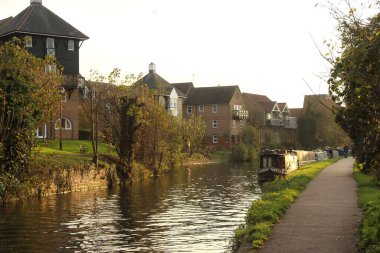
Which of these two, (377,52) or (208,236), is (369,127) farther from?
(208,236)

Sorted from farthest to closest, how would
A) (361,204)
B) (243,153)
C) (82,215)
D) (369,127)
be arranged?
(243,153)
(82,215)
(361,204)
(369,127)

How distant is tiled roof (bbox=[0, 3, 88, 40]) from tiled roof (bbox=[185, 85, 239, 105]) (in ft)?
138

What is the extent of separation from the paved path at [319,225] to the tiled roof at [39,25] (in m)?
35.3

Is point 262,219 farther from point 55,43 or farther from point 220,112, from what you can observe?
point 220,112

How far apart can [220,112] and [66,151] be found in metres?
50.5

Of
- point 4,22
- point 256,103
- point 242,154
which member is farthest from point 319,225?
point 256,103

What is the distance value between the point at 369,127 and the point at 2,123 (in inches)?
802

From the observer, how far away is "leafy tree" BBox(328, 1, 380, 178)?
8477mm

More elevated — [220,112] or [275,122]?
[220,112]

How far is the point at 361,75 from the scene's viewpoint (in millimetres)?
9008

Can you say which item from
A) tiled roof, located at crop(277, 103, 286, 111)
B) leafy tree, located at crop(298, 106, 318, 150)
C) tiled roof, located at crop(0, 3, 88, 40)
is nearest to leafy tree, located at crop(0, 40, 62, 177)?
tiled roof, located at crop(0, 3, 88, 40)

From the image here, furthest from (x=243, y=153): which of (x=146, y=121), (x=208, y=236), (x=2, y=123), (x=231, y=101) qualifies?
(x=208, y=236)

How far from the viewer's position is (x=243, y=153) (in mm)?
76125

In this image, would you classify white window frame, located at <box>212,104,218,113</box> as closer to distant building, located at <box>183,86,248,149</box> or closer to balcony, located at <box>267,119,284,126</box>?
distant building, located at <box>183,86,248,149</box>
